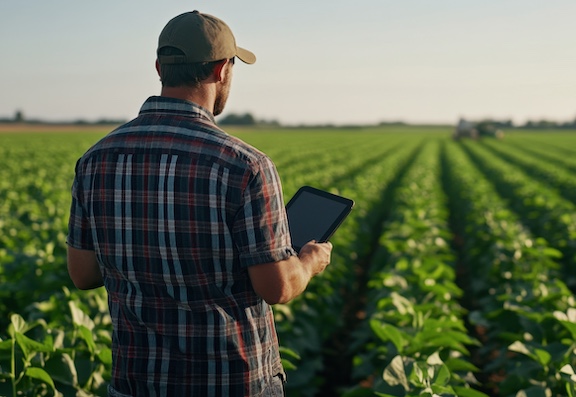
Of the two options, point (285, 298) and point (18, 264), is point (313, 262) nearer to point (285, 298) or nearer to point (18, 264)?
point (285, 298)

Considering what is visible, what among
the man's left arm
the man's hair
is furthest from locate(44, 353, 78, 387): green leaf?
the man's hair

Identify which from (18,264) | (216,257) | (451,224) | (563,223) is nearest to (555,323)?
(216,257)

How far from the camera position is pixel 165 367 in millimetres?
1962

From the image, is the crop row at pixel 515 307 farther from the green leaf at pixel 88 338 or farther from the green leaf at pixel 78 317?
the green leaf at pixel 78 317

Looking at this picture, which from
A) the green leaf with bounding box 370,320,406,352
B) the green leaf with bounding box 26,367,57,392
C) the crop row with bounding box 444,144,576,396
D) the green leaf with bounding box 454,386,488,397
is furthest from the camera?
the crop row with bounding box 444,144,576,396

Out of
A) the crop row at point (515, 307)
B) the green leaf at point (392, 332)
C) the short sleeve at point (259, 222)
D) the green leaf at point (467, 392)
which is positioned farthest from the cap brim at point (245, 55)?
the crop row at point (515, 307)

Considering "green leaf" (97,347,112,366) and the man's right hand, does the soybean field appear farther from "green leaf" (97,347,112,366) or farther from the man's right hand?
the man's right hand

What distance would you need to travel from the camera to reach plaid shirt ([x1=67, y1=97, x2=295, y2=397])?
1849 mm

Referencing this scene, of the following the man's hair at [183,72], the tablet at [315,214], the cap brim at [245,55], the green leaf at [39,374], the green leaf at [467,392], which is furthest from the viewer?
the green leaf at [467,392]

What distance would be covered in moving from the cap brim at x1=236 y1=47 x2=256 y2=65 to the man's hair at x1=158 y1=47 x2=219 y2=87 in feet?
0.42

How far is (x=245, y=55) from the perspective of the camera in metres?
2.11

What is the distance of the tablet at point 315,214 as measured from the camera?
2232 mm

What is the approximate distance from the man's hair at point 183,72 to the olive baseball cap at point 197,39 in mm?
14

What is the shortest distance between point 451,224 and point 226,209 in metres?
12.4
